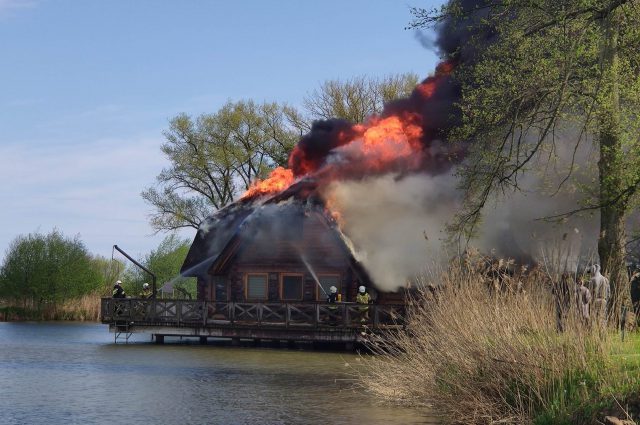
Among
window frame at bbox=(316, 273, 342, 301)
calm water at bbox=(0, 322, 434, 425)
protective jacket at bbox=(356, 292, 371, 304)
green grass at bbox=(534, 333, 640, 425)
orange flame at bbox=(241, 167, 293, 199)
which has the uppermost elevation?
orange flame at bbox=(241, 167, 293, 199)

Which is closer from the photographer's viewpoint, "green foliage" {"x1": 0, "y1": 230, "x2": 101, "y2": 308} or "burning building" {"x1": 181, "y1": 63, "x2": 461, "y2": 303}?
"burning building" {"x1": 181, "y1": 63, "x2": 461, "y2": 303}

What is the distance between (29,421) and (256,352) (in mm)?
17431

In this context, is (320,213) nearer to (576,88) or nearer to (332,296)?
(332,296)

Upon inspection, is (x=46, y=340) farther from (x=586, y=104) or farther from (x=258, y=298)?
(x=586, y=104)

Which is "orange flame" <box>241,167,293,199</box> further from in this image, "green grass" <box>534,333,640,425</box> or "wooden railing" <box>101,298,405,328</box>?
"green grass" <box>534,333,640,425</box>

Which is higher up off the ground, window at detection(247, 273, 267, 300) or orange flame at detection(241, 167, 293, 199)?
orange flame at detection(241, 167, 293, 199)

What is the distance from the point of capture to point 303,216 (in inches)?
1475

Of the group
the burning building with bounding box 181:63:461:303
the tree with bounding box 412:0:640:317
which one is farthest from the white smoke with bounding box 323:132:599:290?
the tree with bounding box 412:0:640:317

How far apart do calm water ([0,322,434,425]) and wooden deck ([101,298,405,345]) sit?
975 millimetres

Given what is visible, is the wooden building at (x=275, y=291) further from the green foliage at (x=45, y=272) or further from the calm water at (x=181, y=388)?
the green foliage at (x=45, y=272)

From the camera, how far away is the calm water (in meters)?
16.0

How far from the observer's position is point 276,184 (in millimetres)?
40844

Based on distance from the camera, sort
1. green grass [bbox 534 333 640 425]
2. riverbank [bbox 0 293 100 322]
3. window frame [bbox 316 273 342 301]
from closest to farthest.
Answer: green grass [bbox 534 333 640 425]
window frame [bbox 316 273 342 301]
riverbank [bbox 0 293 100 322]

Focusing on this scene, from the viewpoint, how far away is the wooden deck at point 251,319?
107ft
